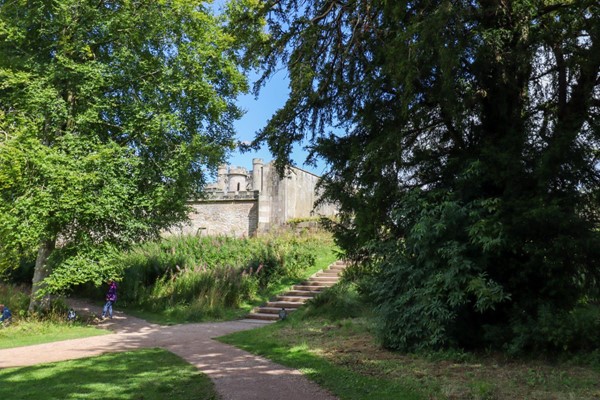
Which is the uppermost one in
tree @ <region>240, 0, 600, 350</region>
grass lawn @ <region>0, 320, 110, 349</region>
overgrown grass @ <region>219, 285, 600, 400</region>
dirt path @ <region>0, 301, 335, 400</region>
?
tree @ <region>240, 0, 600, 350</region>

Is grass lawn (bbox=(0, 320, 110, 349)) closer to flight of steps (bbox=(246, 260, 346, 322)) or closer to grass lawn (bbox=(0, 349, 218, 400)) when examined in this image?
grass lawn (bbox=(0, 349, 218, 400))

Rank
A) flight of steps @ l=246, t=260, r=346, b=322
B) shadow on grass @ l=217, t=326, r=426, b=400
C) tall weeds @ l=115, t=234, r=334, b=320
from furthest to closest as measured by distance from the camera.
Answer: tall weeds @ l=115, t=234, r=334, b=320 → flight of steps @ l=246, t=260, r=346, b=322 → shadow on grass @ l=217, t=326, r=426, b=400

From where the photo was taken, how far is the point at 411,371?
6.73 meters

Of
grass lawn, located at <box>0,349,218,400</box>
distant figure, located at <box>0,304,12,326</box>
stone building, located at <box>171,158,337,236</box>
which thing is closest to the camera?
grass lawn, located at <box>0,349,218,400</box>

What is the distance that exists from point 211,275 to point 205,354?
859cm

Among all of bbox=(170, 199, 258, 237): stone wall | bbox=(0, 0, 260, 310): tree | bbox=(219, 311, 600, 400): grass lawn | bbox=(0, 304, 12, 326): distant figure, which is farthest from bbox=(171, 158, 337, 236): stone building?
bbox=(219, 311, 600, 400): grass lawn

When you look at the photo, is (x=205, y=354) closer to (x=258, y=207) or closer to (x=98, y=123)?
(x=98, y=123)

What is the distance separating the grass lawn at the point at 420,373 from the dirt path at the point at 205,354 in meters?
0.38

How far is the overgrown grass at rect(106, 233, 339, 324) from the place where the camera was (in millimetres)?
15812

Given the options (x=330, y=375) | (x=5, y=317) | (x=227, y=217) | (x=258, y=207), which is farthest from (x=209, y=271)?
(x=227, y=217)

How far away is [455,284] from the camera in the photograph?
23.7ft

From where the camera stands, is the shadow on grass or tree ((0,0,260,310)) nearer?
the shadow on grass

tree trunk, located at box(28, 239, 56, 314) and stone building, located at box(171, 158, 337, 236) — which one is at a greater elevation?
stone building, located at box(171, 158, 337, 236)

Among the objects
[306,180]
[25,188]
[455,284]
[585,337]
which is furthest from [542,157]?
[306,180]
